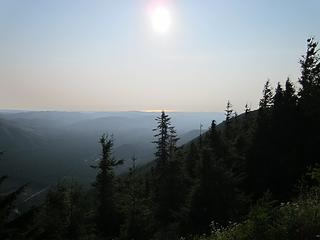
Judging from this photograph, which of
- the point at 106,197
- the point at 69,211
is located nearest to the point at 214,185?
the point at 69,211

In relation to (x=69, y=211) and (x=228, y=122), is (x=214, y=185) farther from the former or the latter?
(x=228, y=122)

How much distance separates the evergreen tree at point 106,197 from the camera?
40.5m

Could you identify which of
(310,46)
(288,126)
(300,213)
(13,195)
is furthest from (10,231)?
(310,46)

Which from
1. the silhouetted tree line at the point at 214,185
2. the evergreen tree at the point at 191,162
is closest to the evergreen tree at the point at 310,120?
the silhouetted tree line at the point at 214,185

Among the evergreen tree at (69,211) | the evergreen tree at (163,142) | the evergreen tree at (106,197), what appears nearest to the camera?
the evergreen tree at (69,211)

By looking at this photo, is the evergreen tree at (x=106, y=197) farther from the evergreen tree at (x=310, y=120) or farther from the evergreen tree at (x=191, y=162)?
the evergreen tree at (x=310, y=120)

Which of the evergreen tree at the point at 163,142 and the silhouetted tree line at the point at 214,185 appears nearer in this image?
the silhouetted tree line at the point at 214,185

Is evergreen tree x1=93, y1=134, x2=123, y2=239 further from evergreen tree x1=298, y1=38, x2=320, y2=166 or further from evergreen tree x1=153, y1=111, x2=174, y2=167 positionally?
evergreen tree x1=298, y1=38, x2=320, y2=166

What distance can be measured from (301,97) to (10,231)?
34048 millimetres

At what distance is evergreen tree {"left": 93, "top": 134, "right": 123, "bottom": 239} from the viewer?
4047 centimetres

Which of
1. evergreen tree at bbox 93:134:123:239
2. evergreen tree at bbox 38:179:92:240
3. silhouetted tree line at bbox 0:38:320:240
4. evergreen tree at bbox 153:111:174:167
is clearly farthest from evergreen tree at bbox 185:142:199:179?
evergreen tree at bbox 38:179:92:240

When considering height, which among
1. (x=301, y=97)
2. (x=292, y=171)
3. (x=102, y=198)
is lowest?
(x=102, y=198)

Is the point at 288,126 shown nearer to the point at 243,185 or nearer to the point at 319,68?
the point at 243,185

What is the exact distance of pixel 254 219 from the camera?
7555mm
